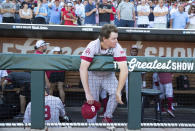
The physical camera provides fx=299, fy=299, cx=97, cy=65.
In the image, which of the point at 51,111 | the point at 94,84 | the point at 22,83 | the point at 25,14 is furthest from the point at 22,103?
the point at 25,14

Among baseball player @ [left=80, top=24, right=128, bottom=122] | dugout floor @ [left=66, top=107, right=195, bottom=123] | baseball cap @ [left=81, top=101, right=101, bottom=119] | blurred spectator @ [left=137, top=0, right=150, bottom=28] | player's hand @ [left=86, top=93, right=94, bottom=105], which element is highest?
blurred spectator @ [left=137, top=0, right=150, bottom=28]

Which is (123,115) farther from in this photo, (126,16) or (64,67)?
(126,16)

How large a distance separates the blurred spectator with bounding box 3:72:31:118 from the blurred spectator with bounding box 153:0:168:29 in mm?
4896

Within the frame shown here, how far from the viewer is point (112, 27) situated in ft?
13.2

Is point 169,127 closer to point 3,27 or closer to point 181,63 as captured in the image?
point 181,63

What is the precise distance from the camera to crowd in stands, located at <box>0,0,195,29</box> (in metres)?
9.57

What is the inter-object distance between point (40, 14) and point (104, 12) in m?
Answer: 2.16

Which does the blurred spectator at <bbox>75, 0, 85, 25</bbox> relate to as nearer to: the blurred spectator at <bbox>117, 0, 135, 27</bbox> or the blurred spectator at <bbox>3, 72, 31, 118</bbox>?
the blurred spectator at <bbox>117, 0, 135, 27</bbox>

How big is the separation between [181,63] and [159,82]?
402 centimetres

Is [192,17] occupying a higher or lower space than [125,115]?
higher

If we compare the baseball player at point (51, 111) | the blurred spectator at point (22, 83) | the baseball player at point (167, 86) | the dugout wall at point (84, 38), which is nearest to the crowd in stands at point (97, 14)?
the dugout wall at point (84, 38)

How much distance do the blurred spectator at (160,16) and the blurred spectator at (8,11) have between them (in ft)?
15.5

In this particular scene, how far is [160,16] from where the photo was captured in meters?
10.1

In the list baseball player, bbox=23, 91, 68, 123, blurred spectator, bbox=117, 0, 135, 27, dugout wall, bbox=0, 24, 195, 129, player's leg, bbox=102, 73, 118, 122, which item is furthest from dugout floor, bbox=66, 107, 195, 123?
blurred spectator, bbox=117, 0, 135, 27
